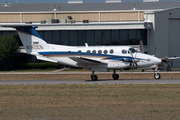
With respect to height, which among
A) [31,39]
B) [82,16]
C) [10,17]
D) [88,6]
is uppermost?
[88,6]

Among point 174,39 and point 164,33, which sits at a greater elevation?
point 164,33

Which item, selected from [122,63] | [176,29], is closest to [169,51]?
[176,29]

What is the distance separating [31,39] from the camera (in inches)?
1204

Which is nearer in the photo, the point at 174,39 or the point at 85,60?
the point at 85,60

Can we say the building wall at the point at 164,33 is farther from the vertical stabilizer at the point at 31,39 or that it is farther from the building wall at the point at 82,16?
the vertical stabilizer at the point at 31,39

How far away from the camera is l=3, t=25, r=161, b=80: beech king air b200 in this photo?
27.7 meters

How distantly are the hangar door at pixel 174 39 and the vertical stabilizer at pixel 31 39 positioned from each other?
3288 centimetres

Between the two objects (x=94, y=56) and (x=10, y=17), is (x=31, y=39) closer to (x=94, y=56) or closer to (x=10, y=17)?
(x=94, y=56)

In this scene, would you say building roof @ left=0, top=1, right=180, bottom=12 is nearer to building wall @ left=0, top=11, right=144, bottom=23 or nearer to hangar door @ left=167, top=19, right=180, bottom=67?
building wall @ left=0, top=11, right=144, bottom=23

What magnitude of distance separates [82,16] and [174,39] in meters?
19.5

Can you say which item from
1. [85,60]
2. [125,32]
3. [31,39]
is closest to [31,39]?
[31,39]
